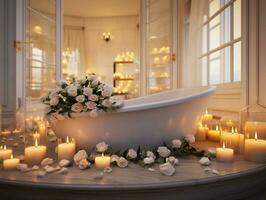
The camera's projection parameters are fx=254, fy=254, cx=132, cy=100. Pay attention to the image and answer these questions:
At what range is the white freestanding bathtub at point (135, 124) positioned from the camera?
143 cm

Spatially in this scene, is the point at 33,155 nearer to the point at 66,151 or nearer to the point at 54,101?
the point at 66,151

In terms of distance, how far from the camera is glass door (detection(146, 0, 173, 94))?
3.14 m

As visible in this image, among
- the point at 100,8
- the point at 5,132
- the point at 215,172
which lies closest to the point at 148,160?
the point at 215,172

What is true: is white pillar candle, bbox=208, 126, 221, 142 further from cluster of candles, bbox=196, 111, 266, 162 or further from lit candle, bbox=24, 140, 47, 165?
lit candle, bbox=24, 140, 47, 165

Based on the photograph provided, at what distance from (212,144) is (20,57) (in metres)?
2.01

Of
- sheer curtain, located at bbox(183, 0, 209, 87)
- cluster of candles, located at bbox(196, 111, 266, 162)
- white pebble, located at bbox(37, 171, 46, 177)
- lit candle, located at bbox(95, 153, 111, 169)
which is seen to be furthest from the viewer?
sheer curtain, located at bbox(183, 0, 209, 87)

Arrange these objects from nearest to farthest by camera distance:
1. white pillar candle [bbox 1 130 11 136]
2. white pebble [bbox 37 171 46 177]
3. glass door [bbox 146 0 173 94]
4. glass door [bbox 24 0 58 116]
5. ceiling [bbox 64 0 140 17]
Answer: white pebble [bbox 37 171 46 177] < white pillar candle [bbox 1 130 11 136] < glass door [bbox 24 0 58 116] < glass door [bbox 146 0 173 94] < ceiling [bbox 64 0 140 17]

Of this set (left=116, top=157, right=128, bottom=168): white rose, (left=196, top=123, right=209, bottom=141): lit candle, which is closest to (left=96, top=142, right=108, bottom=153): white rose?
(left=116, top=157, right=128, bottom=168): white rose

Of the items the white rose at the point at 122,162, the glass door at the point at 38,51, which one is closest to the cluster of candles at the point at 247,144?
the white rose at the point at 122,162

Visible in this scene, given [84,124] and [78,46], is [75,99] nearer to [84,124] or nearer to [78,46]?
[84,124]

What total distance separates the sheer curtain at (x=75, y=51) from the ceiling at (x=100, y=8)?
0.44 meters

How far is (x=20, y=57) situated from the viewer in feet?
8.46

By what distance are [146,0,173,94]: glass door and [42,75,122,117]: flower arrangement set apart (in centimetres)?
175

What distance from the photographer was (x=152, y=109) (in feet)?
4.65
